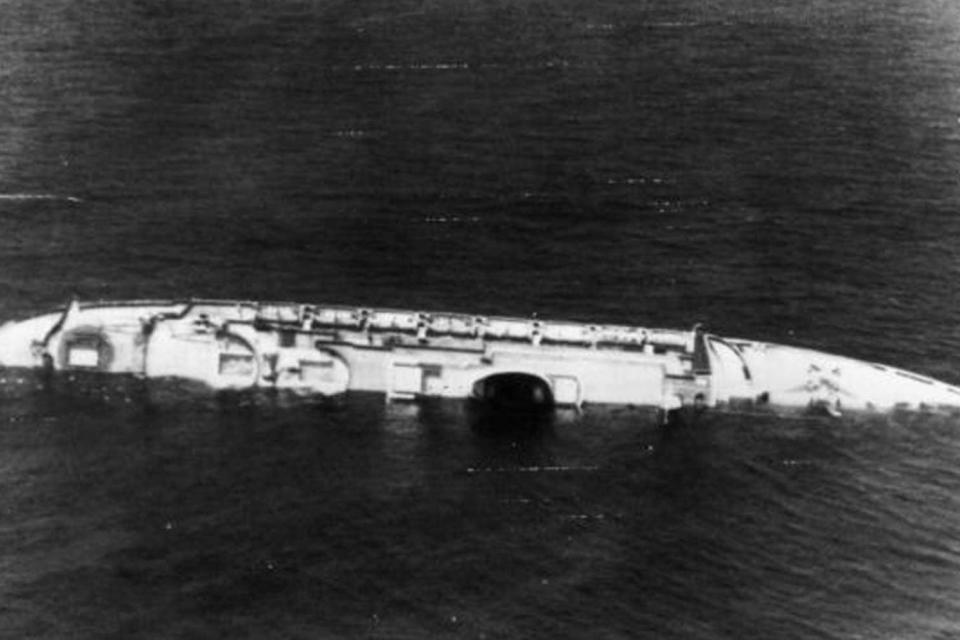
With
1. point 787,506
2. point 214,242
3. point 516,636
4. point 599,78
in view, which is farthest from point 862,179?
point 516,636

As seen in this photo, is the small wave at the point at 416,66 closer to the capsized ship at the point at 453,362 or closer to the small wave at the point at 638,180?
the small wave at the point at 638,180

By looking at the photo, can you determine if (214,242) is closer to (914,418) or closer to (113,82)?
(113,82)

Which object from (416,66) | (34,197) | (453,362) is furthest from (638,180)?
(34,197)

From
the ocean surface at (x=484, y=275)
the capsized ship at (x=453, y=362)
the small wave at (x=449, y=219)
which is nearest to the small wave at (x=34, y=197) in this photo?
the ocean surface at (x=484, y=275)

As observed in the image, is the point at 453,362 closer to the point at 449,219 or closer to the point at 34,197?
the point at 449,219

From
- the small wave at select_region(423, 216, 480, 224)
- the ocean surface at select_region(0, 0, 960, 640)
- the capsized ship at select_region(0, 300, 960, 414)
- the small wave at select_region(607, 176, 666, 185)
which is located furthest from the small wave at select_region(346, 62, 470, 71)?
the capsized ship at select_region(0, 300, 960, 414)
